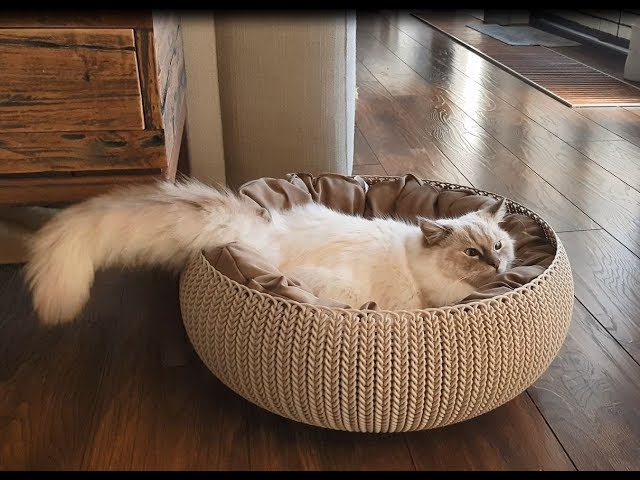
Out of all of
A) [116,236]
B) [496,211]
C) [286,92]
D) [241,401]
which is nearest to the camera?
[116,236]

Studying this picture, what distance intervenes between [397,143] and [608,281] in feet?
3.35

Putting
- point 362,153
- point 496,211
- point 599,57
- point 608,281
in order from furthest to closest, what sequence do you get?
point 599,57 → point 362,153 → point 608,281 → point 496,211

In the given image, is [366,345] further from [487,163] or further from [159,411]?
[487,163]

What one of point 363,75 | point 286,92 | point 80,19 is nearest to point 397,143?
point 286,92

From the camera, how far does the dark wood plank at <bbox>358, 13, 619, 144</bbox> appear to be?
251 centimetres

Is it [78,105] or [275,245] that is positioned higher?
[78,105]

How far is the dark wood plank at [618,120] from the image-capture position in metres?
2.44

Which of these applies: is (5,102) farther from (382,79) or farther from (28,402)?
(382,79)

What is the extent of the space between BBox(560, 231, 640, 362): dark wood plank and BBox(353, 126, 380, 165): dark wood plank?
70 cm

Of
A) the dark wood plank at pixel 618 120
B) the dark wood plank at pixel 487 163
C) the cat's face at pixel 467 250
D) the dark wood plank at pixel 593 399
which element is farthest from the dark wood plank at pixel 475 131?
the cat's face at pixel 467 250

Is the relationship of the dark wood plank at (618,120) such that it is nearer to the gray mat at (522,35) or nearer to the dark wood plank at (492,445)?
the gray mat at (522,35)

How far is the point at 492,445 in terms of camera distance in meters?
1.04

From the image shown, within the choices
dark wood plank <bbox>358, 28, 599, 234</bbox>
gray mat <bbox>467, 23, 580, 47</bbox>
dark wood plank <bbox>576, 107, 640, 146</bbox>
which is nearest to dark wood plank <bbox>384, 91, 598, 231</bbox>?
dark wood plank <bbox>358, 28, 599, 234</bbox>
